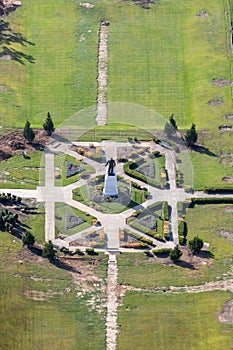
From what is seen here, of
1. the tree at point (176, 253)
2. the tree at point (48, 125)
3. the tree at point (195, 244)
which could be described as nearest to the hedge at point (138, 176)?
the tree at point (48, 125)

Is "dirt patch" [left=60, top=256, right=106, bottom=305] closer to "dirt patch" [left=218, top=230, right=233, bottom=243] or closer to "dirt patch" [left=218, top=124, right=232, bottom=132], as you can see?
"dirt patch" [left=218, top=230, right=233, bottom=243]

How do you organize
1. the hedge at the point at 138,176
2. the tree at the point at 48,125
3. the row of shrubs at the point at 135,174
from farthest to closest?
the tree at the point at 48,125 → the row of shrubs at the point at 135,174 → the hedge at the point at 138,176

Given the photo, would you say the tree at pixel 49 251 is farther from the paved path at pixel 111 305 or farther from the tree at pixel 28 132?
the tree at pixel 28 132

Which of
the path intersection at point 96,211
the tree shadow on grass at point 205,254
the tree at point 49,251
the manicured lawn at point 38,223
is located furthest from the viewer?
the path intersection at point 96,211

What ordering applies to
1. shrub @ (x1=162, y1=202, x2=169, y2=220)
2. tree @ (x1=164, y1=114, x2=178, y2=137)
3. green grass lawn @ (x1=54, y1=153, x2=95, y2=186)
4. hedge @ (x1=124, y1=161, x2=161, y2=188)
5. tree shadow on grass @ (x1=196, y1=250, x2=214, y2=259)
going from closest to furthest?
1. tree shadow on grass @ (x1=196, y1=250, x2=214, y2=259)
2. shrub @ (x1=162, y1=202, x2=169, y2=220)
3. green grass lawn @ (x1=54, y1=153, x2=95, y2=186)
4. hedge @ (x1=124, y1=161, x2=161, y2=188)
5. tree @ (x1=164, y1=114, x2=178, y2=137)

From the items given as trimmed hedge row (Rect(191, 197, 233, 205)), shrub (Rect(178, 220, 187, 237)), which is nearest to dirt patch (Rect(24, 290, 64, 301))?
shrub (Rect(178, 220, 187, 237))

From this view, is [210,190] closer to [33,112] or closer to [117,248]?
[117,248]

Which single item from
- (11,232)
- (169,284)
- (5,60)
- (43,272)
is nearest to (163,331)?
(169,284)
